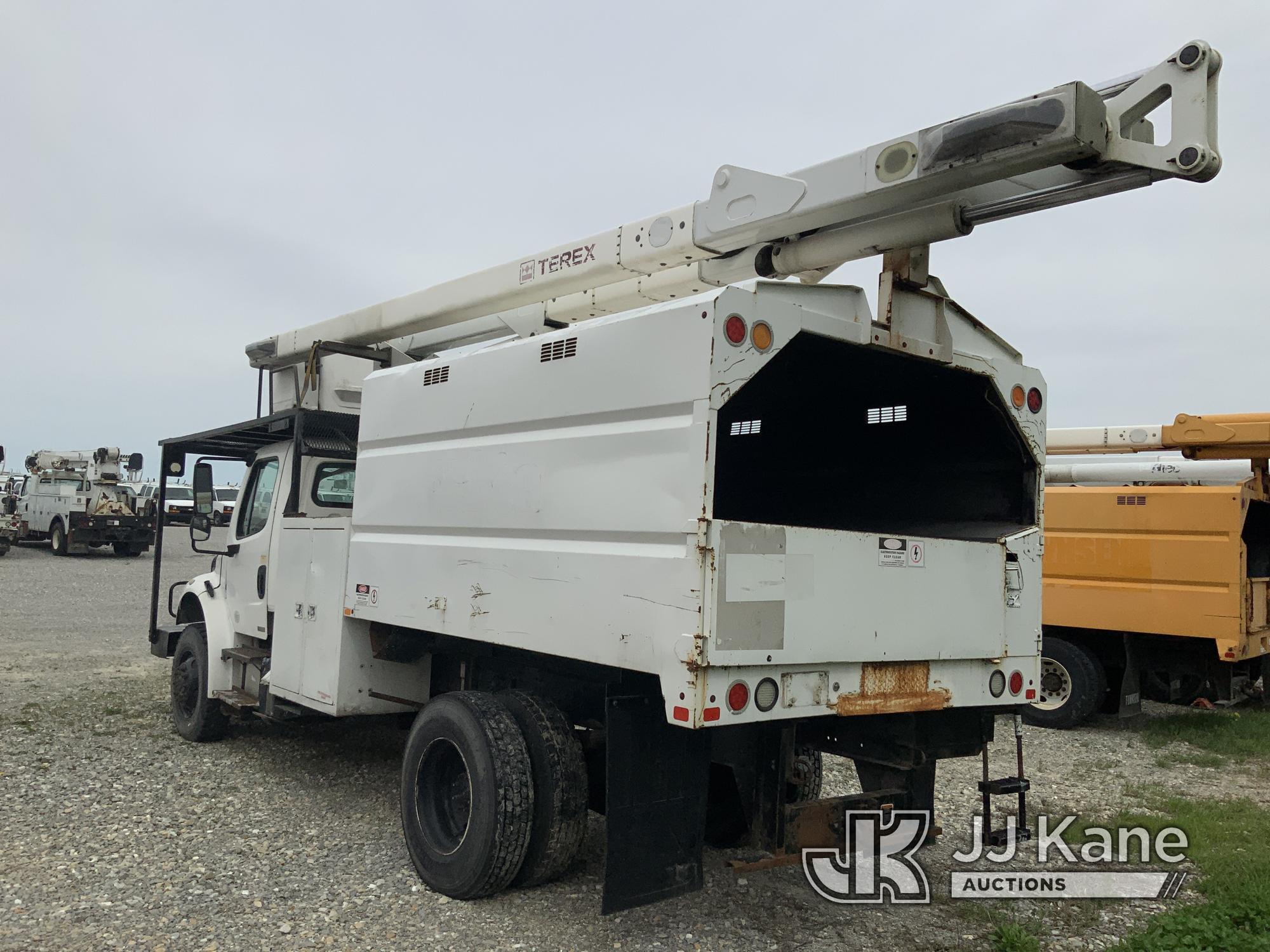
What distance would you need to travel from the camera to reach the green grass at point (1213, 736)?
796 cm

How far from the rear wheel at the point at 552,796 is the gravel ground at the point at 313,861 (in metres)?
0.20

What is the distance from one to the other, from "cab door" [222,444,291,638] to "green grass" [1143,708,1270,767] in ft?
22.2

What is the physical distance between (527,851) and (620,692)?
809 millimetres

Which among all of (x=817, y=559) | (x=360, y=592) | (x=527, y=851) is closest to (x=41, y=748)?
(x=360, y=592)

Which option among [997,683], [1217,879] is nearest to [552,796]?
[997,683]

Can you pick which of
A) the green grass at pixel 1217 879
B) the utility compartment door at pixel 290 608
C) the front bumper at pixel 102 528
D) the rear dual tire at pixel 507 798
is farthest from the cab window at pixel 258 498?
the front bumper at pixel 102 528

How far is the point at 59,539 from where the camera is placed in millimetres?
25922

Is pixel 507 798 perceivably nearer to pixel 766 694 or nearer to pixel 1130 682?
pixel 766 694

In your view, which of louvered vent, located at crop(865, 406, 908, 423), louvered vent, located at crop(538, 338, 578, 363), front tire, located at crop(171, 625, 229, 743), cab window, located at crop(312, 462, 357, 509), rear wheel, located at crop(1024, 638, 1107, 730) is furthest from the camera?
rear wheel, located at crop(1024, 638, 1107, 730)

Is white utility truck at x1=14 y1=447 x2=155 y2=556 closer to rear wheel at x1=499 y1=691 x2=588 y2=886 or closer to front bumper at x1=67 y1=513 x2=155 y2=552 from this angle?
front bumper at x1=67 y1=513 x2=155 y2=552

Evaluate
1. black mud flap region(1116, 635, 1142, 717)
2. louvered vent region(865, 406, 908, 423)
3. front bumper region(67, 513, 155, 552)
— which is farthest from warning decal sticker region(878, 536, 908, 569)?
front bumper region(67, 513, 155, 552)

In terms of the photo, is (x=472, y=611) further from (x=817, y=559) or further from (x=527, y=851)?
(x=817, y=559)

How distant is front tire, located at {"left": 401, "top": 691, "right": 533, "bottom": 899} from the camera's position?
13.9ft

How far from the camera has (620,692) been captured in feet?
14.1
